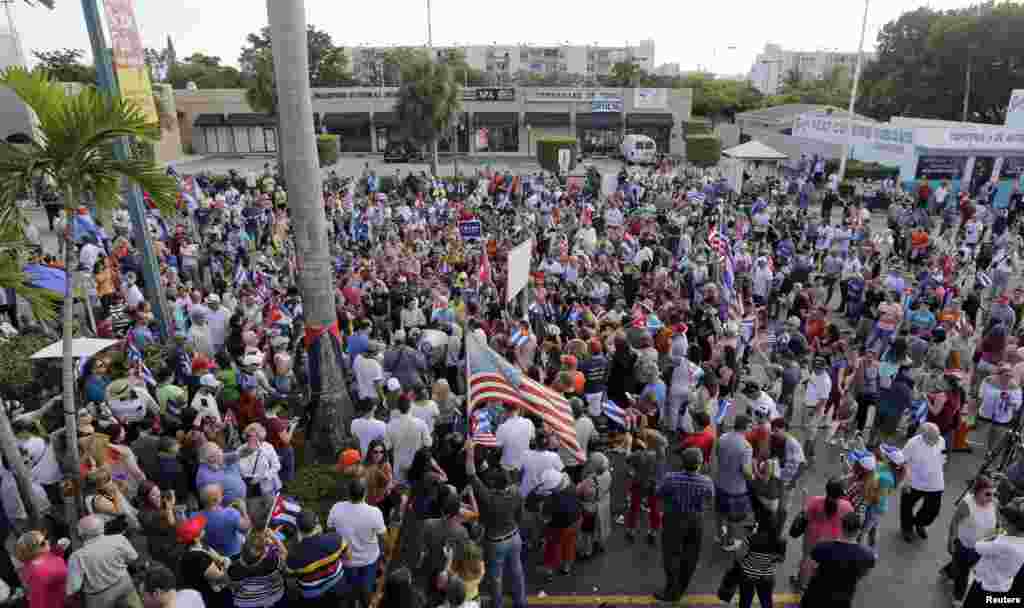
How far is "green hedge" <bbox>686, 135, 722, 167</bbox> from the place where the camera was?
130ft

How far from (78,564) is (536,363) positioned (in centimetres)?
566

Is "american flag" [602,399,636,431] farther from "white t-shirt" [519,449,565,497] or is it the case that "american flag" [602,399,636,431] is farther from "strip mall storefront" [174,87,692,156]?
"strip mall storefront" [174,87,692,156]

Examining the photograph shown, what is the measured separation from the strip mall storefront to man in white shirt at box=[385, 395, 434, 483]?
37498 millimetres

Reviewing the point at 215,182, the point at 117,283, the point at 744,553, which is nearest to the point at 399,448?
the point at 744,553

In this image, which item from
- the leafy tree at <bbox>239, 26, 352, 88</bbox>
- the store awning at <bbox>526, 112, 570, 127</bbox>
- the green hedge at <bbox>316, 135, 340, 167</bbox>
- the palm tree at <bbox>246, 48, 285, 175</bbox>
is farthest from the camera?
the leafy tree at <bbox>239, 26, 352, 88</bbox>

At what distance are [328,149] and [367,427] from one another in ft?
117

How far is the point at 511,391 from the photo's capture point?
616cm

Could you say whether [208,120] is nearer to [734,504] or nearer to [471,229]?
[471,229]

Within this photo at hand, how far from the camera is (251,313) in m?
9.74

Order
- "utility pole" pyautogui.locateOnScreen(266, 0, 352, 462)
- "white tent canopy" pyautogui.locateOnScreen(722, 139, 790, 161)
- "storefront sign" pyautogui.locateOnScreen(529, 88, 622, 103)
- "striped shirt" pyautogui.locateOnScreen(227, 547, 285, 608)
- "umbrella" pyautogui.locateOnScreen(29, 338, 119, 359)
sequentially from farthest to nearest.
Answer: "storefront sign" pyautogui.locateOnScreen(529, 88, 622, 103), "white tent canopy" pyautogui.locateOnScreen(722, 139, 790, 161), "umbrella" pyautogui.locateOnScreen(29, 338, 119, 359), "utility pole" pyautogui.locateOnScreen(266, 0, 352, 462), "striped shirt" pyautogui.locateOnScreen(227, 547, 285, 608)

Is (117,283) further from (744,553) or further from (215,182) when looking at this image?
(215,182)

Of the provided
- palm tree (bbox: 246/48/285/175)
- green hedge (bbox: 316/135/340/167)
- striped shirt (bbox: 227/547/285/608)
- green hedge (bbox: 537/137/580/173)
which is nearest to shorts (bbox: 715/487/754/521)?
A: striped shirt (bbox: 227/547/285/608)

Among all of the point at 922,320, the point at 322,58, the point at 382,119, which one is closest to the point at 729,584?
the point at 922,320

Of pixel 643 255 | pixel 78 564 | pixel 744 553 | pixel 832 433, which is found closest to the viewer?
pixel 78 564
